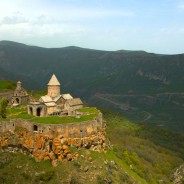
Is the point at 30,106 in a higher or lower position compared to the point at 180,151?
higher

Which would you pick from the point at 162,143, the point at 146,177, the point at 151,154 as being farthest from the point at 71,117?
the point at 162,143

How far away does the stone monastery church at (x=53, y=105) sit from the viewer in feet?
175

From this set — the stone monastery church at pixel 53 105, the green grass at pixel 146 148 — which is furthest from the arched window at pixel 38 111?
the green grass at pixel 146 148

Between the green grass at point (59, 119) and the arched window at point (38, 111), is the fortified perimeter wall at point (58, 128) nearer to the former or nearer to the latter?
the green grass at point (59, 119)

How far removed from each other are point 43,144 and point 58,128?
2.81m

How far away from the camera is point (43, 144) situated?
153 feet

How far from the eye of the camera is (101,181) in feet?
149

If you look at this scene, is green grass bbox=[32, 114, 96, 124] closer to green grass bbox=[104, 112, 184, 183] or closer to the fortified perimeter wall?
the fortified perimeter wall

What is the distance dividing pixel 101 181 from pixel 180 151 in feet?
188

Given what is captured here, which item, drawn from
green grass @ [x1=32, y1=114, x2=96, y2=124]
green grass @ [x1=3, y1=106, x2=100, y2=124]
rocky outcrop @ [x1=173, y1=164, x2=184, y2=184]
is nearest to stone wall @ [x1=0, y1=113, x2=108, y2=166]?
green grass @ [x1=32, y1=114, x2=96, y2=124]

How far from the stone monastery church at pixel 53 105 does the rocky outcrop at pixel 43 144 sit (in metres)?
5.18

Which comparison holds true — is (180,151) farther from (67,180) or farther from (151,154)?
(67,180)

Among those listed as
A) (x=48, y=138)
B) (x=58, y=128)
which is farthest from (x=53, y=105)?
(x=48, y=138)

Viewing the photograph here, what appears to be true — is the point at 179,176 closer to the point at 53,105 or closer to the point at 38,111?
the point at 53,105
